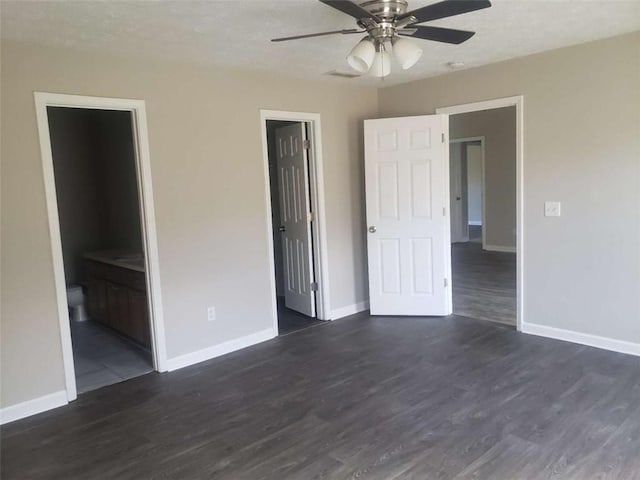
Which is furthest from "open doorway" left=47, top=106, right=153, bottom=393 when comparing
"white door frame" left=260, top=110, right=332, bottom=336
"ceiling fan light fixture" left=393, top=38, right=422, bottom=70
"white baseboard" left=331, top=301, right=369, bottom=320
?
"ceiling fan light fixture" left=393, top=38, right=422, bottom=70

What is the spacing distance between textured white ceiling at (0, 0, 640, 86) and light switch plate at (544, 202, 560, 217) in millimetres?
1234

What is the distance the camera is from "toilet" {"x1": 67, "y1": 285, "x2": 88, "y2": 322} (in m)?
5.15

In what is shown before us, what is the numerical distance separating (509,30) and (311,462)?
2960 mm

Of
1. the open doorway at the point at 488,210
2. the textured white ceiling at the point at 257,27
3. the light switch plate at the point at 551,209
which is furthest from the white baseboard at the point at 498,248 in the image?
the textured white ceiling at the point at 257,27

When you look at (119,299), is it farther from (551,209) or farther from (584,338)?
(584,338)

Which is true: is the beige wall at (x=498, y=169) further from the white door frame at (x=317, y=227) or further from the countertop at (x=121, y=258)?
the countertop at (x=121, y=258)

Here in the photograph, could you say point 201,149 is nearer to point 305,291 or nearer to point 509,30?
point 305,291

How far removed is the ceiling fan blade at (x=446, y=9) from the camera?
2.15 metres

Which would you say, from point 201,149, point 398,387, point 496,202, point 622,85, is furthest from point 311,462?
point 496,202

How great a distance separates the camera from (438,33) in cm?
258

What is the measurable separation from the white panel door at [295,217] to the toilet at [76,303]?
2.22 metres

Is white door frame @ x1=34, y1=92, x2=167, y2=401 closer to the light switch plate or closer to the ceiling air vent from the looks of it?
the ceiling air vent

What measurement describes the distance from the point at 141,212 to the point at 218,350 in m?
1.33

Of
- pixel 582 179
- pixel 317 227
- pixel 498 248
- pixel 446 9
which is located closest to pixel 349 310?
pixel 317 227
